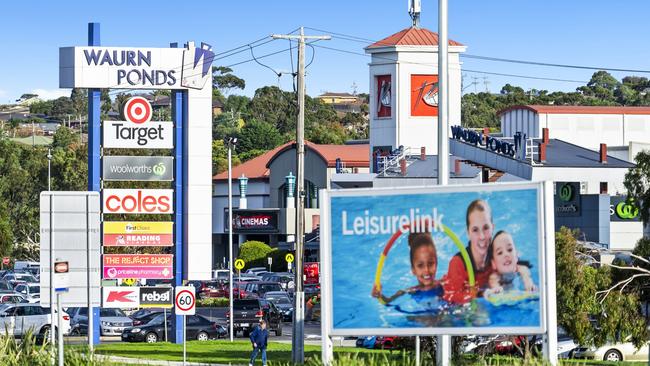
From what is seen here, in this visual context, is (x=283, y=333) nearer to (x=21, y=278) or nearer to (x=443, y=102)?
(x=443, y=102)

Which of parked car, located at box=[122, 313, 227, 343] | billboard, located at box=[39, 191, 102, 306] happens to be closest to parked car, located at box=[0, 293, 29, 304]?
parked car, located at box=[122, 313, 227, 343]

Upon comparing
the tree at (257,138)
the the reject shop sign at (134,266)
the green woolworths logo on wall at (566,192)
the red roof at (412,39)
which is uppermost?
the red roof at (412,39)

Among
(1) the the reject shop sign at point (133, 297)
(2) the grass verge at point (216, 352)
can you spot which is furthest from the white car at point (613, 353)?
(1) the the reject shop sign at point (133, 297)

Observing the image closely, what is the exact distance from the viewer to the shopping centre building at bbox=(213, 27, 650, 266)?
65.9 m

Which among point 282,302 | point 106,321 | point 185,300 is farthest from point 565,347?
point 282,302

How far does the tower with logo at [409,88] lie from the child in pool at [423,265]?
6624 centimetres

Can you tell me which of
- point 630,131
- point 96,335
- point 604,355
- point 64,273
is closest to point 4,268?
point 630,131

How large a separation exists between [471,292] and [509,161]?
145ft

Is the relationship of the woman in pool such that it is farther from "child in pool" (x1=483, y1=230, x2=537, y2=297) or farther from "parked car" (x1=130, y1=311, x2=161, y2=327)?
"parked car" (x1=130, y1=311, x2=161, y2=327)

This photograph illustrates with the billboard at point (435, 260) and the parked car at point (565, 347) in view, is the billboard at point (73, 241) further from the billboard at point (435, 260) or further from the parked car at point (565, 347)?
the parked car at point (565, 347)

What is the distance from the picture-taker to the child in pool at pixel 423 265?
22.1 meters

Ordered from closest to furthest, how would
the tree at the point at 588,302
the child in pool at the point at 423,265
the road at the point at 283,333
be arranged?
the child in pool at the point at 423,265 < the tree at the point at 588,302 < the road at the point at 283,333

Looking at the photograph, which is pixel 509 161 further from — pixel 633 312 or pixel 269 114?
pixel 269 114

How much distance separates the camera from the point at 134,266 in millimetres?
42094
